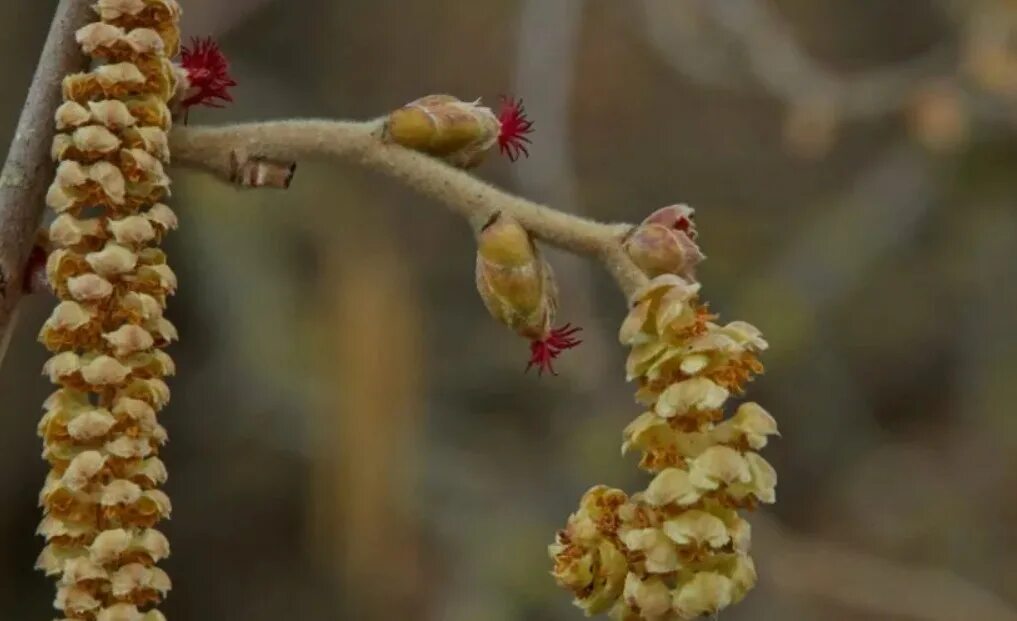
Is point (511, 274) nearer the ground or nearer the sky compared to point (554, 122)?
nearer the ground

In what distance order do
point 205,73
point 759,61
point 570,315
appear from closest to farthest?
point 205,73
point 570,315
point 759,61

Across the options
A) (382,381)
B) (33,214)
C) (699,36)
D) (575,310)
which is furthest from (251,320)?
(33,214)

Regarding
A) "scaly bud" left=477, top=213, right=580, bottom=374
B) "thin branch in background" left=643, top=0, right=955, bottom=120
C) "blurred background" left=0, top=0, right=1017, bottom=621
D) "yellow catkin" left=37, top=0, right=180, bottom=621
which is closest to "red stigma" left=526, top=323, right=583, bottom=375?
"scaly bud" left=477, top=213, right=580, bottom=374

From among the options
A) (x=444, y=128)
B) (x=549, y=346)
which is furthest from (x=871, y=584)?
(x=444, y=128)

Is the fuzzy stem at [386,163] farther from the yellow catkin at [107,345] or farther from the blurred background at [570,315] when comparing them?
the blurred background at [570,315]

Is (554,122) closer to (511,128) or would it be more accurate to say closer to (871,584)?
(871,584)
